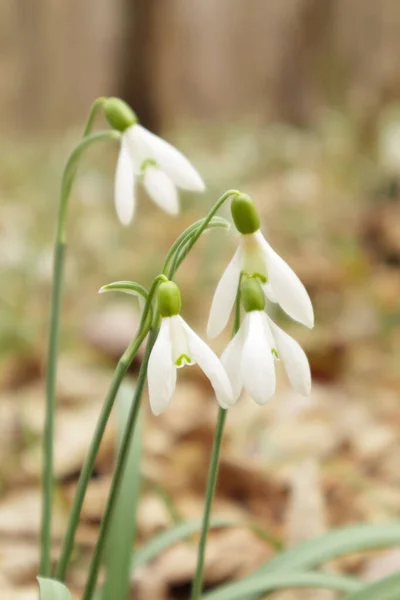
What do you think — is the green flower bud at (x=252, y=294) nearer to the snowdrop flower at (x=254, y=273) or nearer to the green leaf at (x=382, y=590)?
the snowdrop flower at (x=254, y=273)

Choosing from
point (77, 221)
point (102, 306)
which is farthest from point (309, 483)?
point (77, 221)

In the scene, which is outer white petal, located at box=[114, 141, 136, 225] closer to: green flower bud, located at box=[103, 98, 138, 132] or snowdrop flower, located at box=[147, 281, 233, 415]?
green flower bud, located at box=[103, 98, 138, 132]

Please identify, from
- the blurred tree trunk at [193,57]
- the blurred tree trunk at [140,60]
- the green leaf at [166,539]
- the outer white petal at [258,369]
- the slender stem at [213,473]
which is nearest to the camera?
the outer white petal at [258,369]

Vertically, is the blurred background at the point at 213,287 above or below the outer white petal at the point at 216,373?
above

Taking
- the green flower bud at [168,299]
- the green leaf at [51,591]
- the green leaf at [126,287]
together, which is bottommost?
the green leaf at [51,591]

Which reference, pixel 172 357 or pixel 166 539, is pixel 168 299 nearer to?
pixel 172 357

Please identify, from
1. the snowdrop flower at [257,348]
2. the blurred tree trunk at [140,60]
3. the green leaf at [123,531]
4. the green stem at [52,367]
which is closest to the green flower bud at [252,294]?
the snowdrop flower at [257,348]

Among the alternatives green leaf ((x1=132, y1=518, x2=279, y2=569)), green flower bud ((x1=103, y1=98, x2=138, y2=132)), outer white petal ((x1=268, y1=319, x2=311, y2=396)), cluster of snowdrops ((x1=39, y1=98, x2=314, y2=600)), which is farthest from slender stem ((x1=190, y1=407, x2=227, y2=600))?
green flower bud ((x1=103, y1=98, x2=138, y2=132))

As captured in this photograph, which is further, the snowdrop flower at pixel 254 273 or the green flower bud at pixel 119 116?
the green flower bud at pixel 119 116
